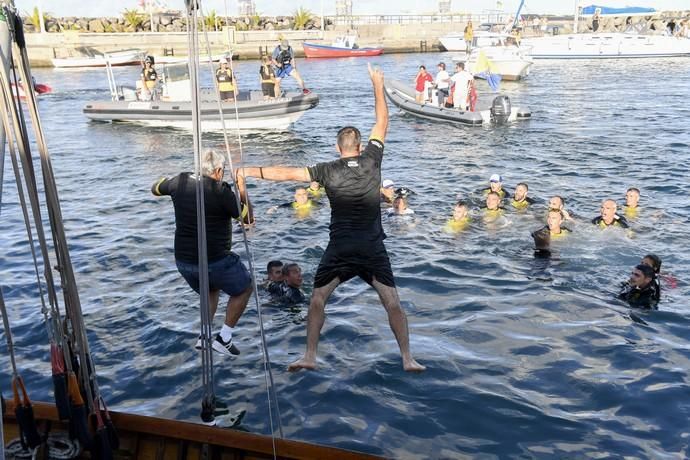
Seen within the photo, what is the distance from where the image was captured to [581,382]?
287 inches

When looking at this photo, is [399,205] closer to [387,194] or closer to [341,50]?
[387,194]

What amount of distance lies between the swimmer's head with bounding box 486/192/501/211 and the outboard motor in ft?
37.2

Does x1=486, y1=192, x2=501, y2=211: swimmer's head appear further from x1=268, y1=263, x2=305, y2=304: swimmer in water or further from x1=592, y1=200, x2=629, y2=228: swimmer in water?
x1=268, y1=263, x2=305, y2=304: swimmer in water

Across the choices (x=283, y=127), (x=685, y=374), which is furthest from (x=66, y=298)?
(x=283, y=127)

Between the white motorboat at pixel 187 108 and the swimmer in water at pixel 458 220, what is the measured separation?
1198 centimetres

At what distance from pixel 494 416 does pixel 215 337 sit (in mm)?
2864

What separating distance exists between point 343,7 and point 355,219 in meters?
78.4

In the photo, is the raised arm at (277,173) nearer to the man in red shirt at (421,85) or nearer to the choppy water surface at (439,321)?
the choppy water surface at (439,321)

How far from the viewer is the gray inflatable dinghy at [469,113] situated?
2430cm

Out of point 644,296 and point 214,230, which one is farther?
point 644,296

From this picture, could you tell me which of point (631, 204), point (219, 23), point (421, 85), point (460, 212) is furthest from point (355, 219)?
point (219, 23)

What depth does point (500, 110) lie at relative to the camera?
24250 millimetres

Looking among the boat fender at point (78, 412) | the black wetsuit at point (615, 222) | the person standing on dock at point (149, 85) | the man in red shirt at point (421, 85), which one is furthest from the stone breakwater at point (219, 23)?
the boat fender at point (78, 412)

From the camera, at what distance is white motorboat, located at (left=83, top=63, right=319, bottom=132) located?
24.0m
